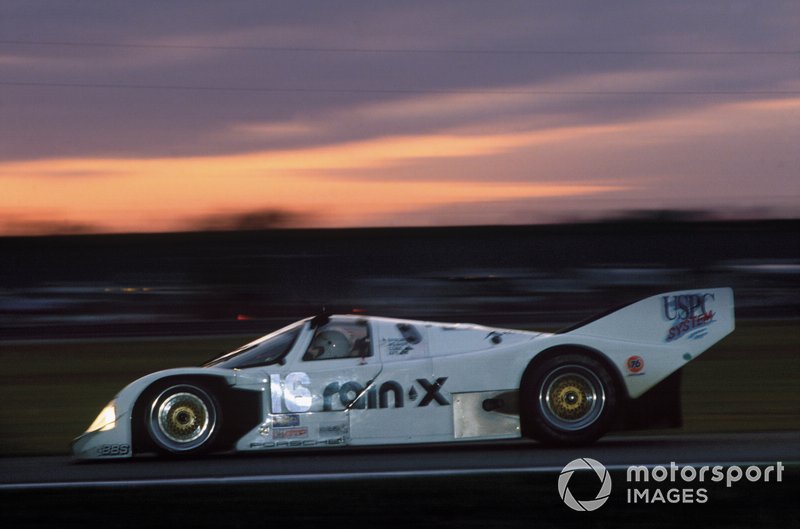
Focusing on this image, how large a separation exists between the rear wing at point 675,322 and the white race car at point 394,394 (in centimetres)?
6

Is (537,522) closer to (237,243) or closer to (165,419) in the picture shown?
(165,419)

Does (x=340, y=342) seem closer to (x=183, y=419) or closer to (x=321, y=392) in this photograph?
(x=321, y=392)

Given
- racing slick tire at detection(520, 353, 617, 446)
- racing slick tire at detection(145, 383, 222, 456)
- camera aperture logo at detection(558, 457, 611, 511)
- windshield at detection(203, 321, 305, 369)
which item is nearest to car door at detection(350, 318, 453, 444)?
racing slick tire at detection(520, 353, 617, 446)

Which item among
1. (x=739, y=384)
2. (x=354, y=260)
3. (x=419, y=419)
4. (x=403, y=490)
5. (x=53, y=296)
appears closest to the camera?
(x=403, y=490)

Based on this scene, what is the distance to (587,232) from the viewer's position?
35375mm

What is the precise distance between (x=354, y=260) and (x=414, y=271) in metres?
2.01

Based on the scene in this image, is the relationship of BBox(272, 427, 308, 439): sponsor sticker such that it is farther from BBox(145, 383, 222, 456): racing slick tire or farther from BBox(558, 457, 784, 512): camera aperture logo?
BBox(558, 457, 784, 512): camera aperture logo

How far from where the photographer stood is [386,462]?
24.6 feet

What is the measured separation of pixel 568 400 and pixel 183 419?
9.06ft

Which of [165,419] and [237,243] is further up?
[237,243]

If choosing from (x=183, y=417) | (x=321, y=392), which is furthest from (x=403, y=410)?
(x=183, y=417)

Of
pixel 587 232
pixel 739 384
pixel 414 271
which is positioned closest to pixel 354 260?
pixel 414 271

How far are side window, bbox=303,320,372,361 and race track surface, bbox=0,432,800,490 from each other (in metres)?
0.75

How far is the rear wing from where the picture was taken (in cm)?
798
